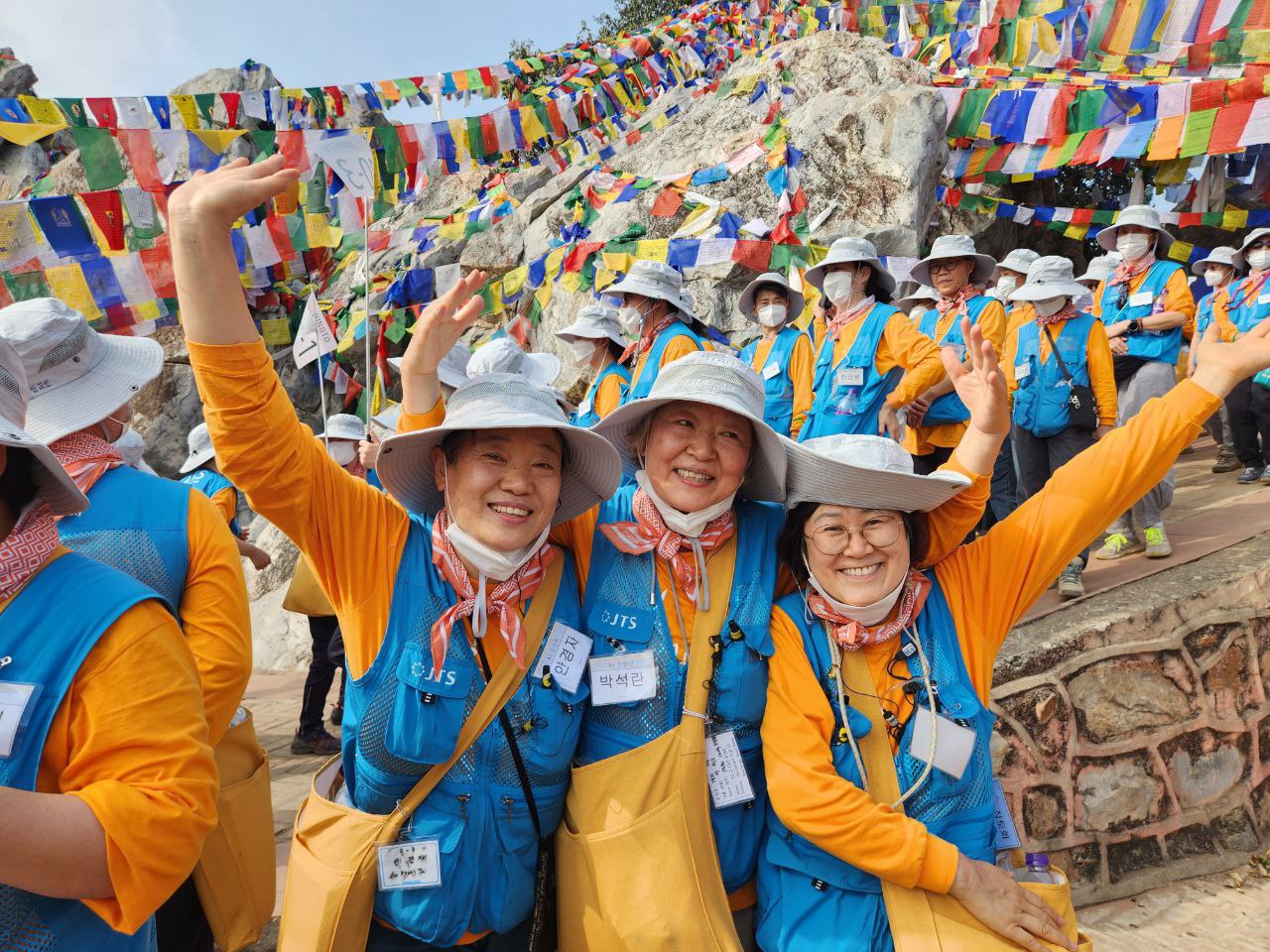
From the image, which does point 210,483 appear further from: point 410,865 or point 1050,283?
point 1050,283

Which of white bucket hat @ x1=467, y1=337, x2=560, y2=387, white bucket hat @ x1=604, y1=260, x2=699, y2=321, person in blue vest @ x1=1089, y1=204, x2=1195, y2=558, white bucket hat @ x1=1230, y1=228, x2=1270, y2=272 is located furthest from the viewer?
white bucket hat @ x1=1230, y1=228, x2=1270, y2=272

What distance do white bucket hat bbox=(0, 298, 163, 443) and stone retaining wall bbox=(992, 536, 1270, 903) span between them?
3524 millimetres

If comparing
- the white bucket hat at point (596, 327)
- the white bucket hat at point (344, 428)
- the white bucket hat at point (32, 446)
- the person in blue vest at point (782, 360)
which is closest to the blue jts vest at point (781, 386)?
the person in blue vest at point (782, 360)

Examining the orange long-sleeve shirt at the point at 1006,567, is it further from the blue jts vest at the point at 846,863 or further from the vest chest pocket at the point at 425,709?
the vest chest pocket at the point at 425,709

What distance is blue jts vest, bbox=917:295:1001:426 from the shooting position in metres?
4.87

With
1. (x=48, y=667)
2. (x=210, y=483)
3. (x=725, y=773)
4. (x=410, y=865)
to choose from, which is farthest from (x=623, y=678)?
(x=210, y=483)

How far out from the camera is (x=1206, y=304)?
7.27 metres

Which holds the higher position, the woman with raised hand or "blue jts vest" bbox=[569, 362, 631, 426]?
the woman with raised hand

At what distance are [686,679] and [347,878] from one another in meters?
0.91

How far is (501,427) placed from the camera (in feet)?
6.48

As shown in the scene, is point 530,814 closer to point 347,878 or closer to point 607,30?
point 347,878

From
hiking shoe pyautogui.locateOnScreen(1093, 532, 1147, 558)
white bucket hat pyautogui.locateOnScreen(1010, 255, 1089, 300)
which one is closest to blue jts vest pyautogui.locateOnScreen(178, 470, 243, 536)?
white bucket hat pyautogui.locateOnScreen(1010, 255, 1089, 300)

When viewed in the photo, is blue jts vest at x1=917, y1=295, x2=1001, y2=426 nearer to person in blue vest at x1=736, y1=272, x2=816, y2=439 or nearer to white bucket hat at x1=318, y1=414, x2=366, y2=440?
person in blue vest at x1=736, y1=272, x2=816, y2=439

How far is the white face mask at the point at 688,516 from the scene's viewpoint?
2.12m
